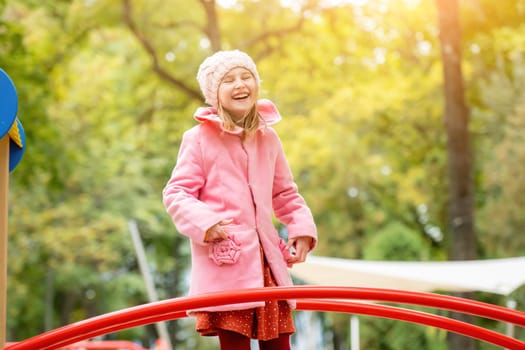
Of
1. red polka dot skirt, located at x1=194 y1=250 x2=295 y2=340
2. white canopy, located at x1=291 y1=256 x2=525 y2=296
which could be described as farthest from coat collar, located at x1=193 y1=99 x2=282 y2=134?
white canopy, located at x1=291 y1=256 x2=525 y2=296

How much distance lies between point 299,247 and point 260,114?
46 centimetres

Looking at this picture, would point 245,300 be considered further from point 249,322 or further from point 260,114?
point 260,114

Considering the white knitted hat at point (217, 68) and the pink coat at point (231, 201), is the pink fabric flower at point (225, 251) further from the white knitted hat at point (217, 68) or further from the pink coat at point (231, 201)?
the white knitted hat at point (217, 68)

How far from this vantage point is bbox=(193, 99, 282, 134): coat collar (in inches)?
120

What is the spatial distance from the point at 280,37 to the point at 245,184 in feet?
39.8

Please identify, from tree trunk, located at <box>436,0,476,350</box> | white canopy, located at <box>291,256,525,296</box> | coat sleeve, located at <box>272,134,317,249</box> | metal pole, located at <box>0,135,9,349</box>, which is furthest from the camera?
tree trunk, located at <box>436,0,476,350</box>

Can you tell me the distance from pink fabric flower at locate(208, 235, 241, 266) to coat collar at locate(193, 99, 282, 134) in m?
0.36

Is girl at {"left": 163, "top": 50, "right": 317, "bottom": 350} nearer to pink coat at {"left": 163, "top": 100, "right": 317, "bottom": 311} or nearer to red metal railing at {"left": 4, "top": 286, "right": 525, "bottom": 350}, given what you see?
pink coat at {"left": 163, "top": 100, "right": 317, "bottom": 311}

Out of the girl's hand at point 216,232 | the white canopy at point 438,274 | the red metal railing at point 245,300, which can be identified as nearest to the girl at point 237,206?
the girl's hand at point 216,232

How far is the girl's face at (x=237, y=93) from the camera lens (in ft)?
10.0

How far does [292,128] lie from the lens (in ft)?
56.2

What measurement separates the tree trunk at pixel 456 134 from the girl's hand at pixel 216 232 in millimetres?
8138

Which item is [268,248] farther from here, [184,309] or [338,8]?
[338,8]

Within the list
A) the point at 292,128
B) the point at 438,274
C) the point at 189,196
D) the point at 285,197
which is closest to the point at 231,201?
the point at 189,196
